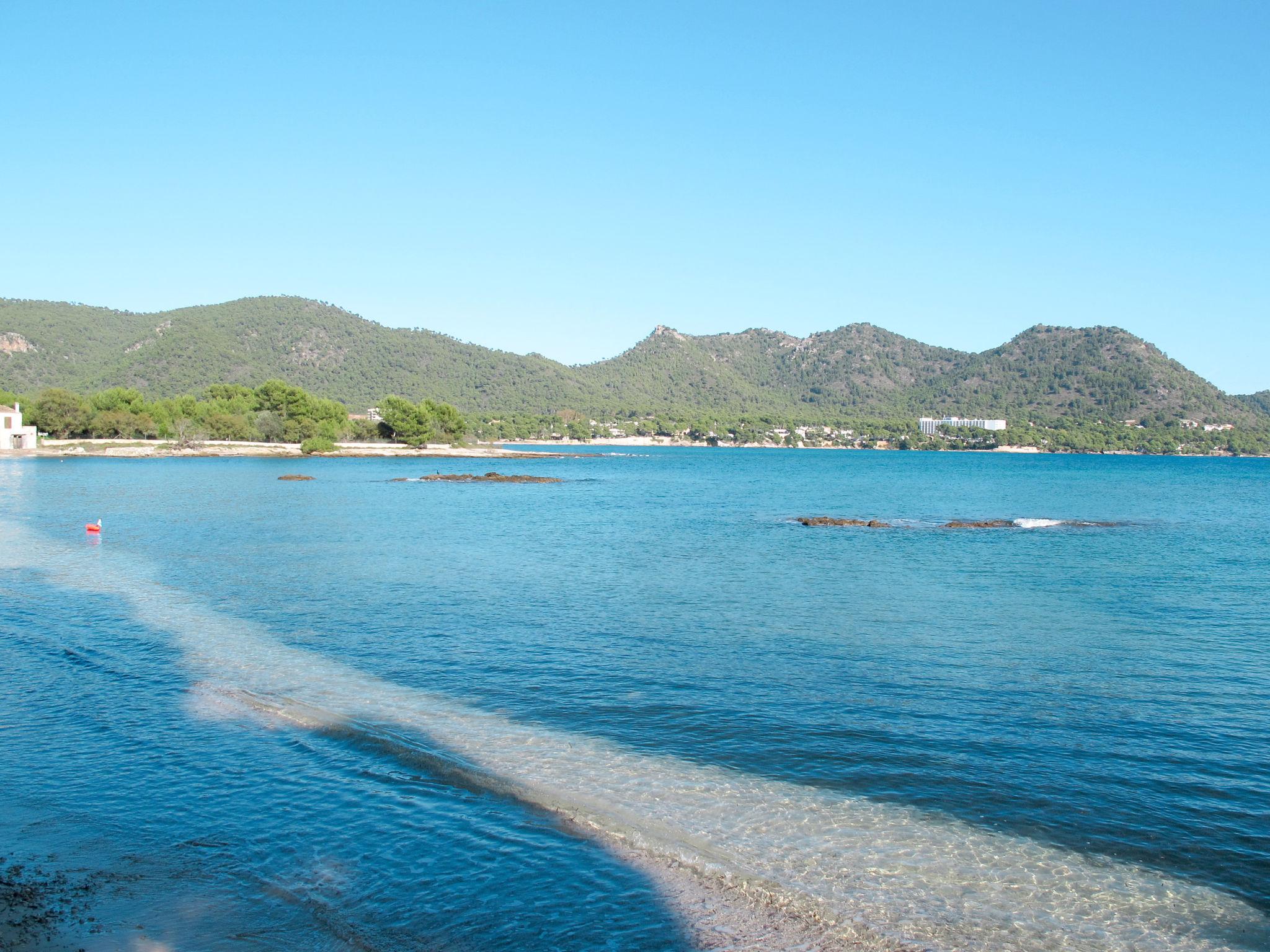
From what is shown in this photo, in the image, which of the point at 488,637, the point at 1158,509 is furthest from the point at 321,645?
the point at 1158,509

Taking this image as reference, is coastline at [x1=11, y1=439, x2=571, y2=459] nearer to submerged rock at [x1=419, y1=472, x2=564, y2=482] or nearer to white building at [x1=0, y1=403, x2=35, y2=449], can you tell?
white building at [x1=0, y1=403, x2=35, y2=449]

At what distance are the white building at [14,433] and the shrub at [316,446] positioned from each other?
2719cm

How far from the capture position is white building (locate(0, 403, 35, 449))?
95688 millimetres

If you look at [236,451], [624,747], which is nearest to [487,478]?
[236,451]

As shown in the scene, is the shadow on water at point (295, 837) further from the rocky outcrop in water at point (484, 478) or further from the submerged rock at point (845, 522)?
the rocky outcrop in water at point (484, 478)

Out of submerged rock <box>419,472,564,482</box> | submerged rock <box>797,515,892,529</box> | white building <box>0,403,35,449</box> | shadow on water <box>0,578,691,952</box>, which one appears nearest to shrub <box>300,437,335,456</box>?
white building <box>0,403,35,449</box>

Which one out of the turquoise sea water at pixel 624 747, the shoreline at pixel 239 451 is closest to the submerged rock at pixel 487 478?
the shoreline at pixel 239 451

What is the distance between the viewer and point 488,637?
666 inches

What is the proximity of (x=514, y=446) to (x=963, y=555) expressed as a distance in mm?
144232

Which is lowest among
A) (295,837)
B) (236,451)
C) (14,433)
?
(295,837)

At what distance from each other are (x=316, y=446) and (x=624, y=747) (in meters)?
109

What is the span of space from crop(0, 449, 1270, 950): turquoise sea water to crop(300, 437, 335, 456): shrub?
89.1m

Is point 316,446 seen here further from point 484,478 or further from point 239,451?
point 484,478

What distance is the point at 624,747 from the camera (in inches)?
430
